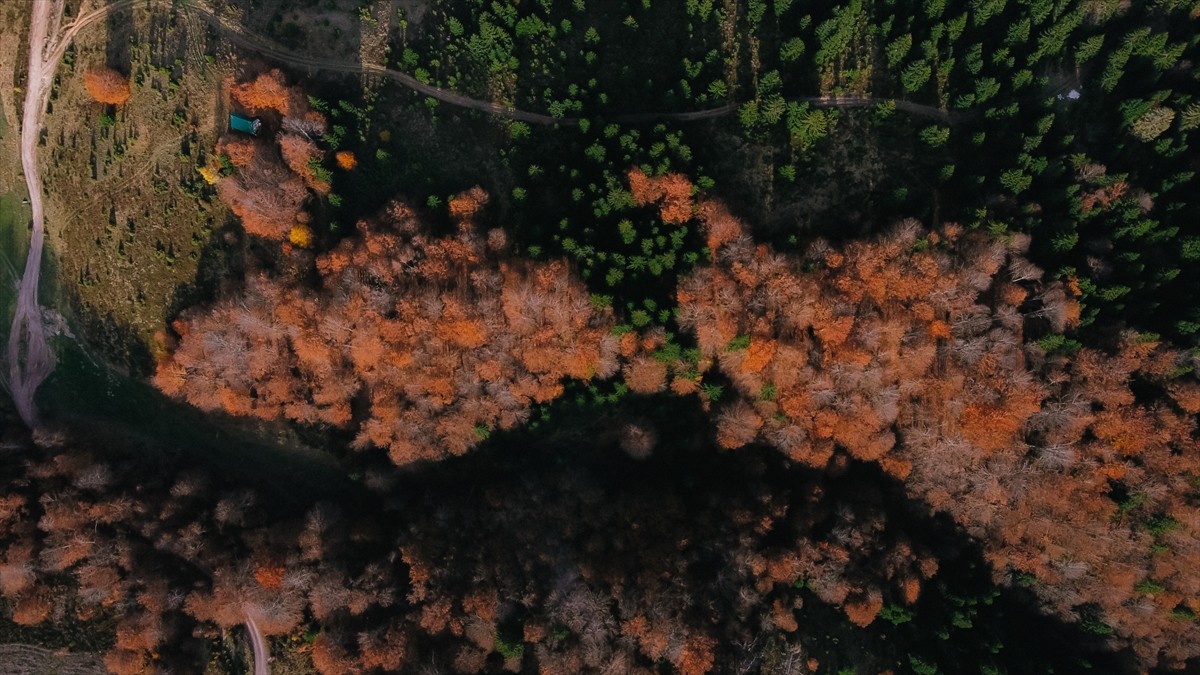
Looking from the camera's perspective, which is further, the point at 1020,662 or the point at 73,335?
the point at 73,335

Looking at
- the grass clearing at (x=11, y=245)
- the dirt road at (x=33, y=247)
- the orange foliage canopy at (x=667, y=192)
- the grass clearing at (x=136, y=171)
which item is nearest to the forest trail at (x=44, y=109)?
the dirt road at (x=33, y=247)

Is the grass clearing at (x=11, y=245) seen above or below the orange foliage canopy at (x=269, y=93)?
below

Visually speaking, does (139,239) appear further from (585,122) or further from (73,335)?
(585,122)

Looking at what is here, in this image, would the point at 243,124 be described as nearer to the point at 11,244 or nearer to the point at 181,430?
the point at 11,244

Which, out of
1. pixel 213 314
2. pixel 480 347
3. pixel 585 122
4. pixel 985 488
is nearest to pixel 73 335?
pixel 213 314

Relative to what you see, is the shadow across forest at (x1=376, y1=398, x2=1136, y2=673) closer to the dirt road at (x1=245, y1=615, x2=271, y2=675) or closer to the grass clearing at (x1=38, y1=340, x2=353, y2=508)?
the grass clearing at (x1=38, y1=340, x2=353, y2=508)

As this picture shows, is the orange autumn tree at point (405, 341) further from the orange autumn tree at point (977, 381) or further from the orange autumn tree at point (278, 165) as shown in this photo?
the orange autumn tree at point (977, 381)

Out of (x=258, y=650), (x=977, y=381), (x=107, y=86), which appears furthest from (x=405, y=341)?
(x=977, y=381)
